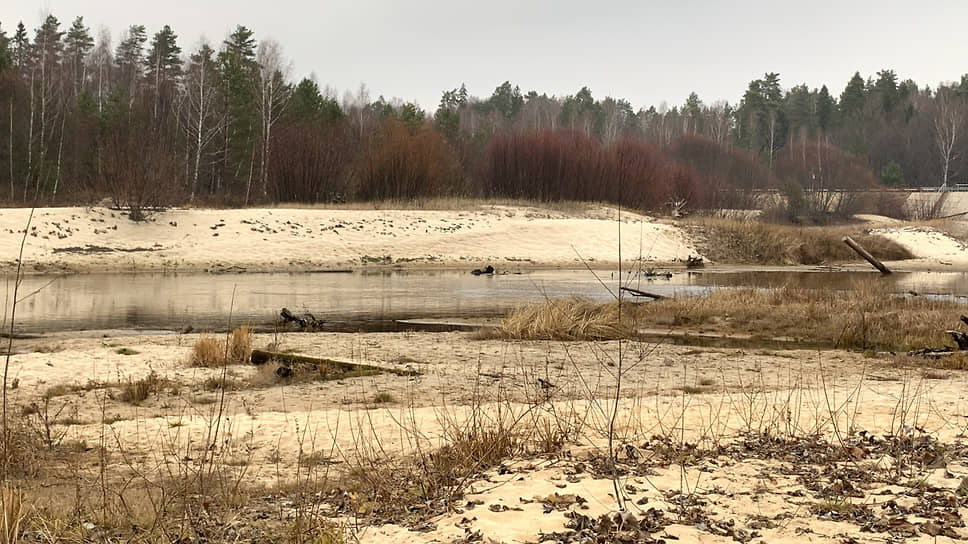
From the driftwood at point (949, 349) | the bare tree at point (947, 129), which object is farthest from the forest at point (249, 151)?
the driftwood at point (949, 349)

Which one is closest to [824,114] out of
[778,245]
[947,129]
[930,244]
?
[947,129]

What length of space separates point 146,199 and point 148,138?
1042 centimetres

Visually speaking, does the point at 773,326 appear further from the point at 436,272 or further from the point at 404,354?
the point at 436,272

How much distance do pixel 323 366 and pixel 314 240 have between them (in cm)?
3028

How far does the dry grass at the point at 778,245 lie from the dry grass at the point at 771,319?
2724cm

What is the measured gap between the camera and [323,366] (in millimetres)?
12781

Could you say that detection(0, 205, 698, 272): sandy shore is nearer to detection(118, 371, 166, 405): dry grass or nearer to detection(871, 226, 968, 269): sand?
detection(871, 226, 968, 269): sand

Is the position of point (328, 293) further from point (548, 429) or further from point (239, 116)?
point (239, 116)

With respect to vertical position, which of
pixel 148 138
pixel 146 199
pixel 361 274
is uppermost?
pixel 148 138

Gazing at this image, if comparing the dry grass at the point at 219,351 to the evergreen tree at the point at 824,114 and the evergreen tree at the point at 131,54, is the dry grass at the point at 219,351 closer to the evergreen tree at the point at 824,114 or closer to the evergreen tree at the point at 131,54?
the evergreen tree at the point at 131,54

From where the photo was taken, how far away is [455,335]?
1748cm

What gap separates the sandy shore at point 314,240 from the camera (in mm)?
36750

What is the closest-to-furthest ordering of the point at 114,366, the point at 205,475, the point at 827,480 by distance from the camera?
the point at 827,480, the point at 205,475, the point at 114,366

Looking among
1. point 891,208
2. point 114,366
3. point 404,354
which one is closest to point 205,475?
point 114,366
